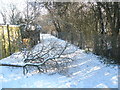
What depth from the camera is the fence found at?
9871mm

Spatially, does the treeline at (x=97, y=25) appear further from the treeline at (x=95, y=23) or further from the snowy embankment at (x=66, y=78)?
the snowy embankment at (x=66, y=78)

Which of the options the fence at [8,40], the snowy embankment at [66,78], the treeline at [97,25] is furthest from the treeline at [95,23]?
the fence at [8,40]

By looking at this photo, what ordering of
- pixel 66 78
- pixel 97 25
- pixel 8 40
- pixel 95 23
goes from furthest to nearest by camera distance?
pixel 95 23 < pixel 97 25 < pixel 8 40 < pixel 66 78

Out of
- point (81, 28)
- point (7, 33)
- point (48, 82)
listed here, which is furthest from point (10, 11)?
point (48, 82)

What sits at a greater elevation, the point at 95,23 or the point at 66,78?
the point at 95,23

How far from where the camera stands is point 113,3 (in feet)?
33.7

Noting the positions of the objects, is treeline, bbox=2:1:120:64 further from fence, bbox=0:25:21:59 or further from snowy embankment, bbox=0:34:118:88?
fence, bbox=0:25:21:59

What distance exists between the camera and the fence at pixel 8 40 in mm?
9871

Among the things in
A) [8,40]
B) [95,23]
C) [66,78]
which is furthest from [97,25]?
[66,78]

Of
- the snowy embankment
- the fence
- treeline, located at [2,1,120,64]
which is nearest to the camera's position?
the snowy embankment

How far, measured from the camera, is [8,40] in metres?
10.5

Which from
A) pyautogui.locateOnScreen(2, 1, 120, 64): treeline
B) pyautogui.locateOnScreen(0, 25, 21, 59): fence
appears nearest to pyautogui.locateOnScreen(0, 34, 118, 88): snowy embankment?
pyautogui.locateOnScreen(2, 1, 120, 64): treeline

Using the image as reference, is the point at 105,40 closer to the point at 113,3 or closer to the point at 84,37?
the point at 113,3

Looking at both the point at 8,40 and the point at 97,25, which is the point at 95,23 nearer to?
the point at 97,25
